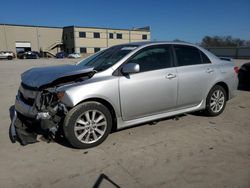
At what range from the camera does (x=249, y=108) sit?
6.22m

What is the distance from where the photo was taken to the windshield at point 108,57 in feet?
14.0

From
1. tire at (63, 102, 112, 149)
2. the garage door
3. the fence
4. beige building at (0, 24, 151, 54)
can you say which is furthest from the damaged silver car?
the garage door

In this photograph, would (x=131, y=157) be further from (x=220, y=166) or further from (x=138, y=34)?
(x=138, y=34)

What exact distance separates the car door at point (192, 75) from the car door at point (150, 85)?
0.61ft

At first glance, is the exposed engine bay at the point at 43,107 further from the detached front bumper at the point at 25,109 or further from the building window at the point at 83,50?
the building window at the point at 83,50

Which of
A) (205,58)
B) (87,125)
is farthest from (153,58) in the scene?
(87,125)

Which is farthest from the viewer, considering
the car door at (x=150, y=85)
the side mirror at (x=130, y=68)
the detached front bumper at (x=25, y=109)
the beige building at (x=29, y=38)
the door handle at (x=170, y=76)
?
the beige building at (x=29, y=38)

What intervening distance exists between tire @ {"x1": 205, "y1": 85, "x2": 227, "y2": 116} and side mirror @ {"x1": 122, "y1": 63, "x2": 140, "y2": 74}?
205 cm

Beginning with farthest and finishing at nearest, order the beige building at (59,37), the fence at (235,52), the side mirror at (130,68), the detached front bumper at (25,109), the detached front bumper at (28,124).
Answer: the beige building at (59,37)
the fence at (235,52)
the side mirror at (130,68)
the detached front bumper at (25,109)
the detached front bumper at (28,124)

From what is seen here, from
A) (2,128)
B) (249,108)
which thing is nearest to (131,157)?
(2,128)

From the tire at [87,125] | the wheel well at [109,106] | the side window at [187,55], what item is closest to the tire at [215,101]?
the side window at [187,55]

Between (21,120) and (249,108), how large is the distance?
5.35m

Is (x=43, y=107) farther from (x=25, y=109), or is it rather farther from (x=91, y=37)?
(x=91, y=37)

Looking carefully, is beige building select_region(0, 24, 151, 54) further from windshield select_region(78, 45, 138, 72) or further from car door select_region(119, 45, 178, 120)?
car door select_region(119, 45, 178, 120)
